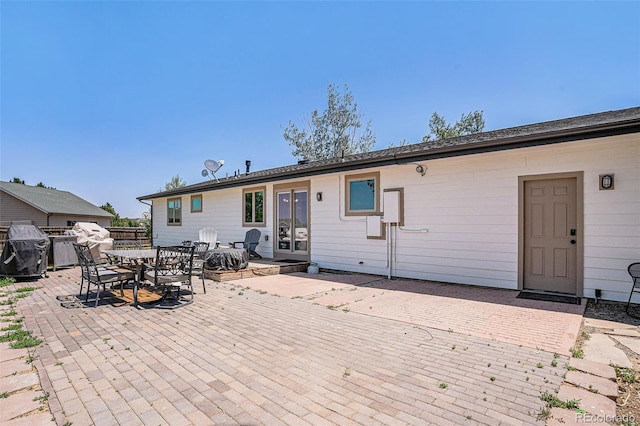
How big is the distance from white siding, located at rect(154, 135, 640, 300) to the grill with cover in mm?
6620

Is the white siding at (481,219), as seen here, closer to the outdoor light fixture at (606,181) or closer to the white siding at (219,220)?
the outdoor light fixture at (606,181)

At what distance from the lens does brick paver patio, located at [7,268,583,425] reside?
2.16m

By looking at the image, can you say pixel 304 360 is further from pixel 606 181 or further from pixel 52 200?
pixel 52 200

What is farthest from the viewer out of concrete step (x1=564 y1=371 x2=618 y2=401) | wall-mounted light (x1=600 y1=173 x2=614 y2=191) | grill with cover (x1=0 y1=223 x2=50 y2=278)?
grill with cover (x1=0 y1=223 x2=50 y2=278)

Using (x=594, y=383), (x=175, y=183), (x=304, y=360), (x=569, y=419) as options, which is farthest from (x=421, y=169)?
(x=175, y=183)

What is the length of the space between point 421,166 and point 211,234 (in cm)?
773

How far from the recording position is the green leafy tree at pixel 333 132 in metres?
24.2

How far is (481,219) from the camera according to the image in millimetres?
6344

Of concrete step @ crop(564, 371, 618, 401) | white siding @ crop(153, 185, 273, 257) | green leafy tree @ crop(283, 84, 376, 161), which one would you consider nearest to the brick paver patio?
concrete step @ crop(564, 371, 618, 401)

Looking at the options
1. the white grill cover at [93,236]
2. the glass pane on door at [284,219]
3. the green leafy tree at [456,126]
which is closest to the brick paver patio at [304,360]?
the glass pane on door at [284,219]

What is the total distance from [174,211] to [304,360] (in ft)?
46.6

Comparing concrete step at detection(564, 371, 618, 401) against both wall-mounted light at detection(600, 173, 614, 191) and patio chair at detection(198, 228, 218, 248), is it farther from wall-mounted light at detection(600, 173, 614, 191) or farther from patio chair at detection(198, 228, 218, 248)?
patio chair at detection(198, 228, 218, 248)

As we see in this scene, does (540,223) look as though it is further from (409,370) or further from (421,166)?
(409,370)

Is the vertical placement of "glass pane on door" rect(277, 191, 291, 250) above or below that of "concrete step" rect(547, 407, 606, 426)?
above
